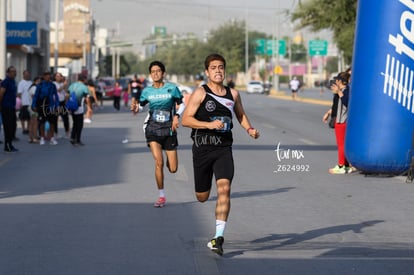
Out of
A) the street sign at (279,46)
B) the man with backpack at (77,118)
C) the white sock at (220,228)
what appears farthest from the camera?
the street sign at (279,46)

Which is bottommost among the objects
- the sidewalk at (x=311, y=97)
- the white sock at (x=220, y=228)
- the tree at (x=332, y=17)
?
the sidewalk at (x=311, y=97)

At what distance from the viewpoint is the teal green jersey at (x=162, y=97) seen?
12.1 metres

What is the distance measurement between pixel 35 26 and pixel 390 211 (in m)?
37.8

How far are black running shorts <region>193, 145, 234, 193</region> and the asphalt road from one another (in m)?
0.66

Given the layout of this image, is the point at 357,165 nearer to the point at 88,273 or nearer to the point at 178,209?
the point at 178,209

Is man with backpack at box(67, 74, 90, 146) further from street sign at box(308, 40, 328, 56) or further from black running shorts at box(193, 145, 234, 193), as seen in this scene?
street sign at box(308, 40, 328, 56)

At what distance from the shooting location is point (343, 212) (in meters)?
11.6

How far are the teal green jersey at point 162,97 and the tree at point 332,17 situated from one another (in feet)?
93.1

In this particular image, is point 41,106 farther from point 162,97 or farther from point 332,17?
point 332,17

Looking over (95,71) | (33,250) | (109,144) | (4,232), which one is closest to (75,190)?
(4,232)

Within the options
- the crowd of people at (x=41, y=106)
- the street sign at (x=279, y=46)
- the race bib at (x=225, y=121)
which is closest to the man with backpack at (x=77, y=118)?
the crowd of people at (x=41, y=106)

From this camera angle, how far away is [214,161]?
29.5 feet

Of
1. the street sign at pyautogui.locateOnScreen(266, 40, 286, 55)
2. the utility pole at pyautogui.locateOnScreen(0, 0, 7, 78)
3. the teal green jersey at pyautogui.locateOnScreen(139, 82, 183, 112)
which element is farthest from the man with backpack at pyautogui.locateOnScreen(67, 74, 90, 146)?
the street sign at pyautogui.locateOnScreen(266, 40, 286, 55)

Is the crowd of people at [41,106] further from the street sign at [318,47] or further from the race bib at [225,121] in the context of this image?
the street sign at [318,47]
